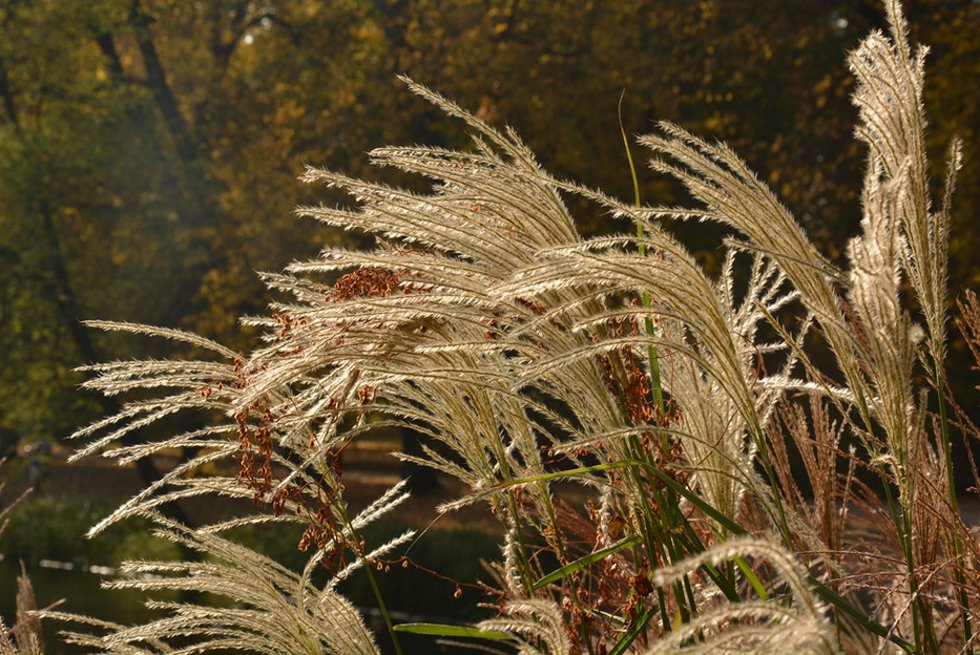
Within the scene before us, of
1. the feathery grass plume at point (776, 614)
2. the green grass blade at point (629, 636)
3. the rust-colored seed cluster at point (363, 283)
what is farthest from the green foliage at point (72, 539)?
the feathery grass plume at point (776, 614)

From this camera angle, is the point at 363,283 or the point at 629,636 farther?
the point at 363,283

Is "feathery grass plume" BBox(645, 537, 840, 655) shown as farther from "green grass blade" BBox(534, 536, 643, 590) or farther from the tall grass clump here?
"green grass blade" BBox(534, 536, 643, 590)

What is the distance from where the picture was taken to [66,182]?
56.1 feet

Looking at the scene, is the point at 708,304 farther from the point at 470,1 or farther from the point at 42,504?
the point at 42,504

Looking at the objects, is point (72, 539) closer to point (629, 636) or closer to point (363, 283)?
point (363, 283)

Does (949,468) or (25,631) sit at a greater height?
(949,468)

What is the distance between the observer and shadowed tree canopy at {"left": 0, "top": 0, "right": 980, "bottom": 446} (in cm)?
1500

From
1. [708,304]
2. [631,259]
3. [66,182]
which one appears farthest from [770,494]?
[66,182]

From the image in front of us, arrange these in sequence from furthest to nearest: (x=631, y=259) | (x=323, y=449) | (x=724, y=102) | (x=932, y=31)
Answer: (x=724, y=102) → (x=932, y=31) → (x=323, y=449) → (x=631, y=259)

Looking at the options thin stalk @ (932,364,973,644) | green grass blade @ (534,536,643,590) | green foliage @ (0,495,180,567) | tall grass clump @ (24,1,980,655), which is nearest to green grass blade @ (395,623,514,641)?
tall grass clump @ (24,1,980,655)

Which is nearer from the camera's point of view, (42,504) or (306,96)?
(306,96)

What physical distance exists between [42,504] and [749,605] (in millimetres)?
20120

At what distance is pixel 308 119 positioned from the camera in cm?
1683

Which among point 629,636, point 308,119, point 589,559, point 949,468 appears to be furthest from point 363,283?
point 308,119
